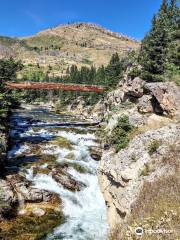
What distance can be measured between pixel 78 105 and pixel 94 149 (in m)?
72.3

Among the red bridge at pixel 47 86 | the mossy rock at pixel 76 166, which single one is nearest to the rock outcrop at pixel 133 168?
the mossy rock at pixel 76 166

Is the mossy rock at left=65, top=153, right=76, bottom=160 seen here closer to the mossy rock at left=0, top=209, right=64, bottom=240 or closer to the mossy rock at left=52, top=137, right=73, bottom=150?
the mossy rock at left=52, top=137, right=73, bottom=150

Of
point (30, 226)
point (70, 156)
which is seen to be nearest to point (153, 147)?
point (30, 226)

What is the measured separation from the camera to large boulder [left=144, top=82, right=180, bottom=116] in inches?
1291

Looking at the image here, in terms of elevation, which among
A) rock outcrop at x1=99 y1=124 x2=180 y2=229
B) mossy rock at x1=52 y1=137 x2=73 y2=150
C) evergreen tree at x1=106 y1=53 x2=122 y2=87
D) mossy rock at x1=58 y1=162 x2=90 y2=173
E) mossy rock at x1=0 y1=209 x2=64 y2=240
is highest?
evergreen tree at x1=106 y1=53 x2=122 y2=87

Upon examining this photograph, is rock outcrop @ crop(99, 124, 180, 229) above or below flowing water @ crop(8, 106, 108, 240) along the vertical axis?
above

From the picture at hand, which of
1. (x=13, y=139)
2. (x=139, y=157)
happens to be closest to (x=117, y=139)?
(x=139, y=157)

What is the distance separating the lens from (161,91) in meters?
34.3

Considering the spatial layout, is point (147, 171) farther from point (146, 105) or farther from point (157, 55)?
point (157, 55)

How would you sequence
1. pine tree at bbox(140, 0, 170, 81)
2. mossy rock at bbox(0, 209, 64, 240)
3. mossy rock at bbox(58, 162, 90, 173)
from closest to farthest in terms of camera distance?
mossy rock at bbox(0, 209, 64, 240) < mossy rock at bbox(58, 162, 90, 173) < pine tree at bbox(140, 0, 170, 81)

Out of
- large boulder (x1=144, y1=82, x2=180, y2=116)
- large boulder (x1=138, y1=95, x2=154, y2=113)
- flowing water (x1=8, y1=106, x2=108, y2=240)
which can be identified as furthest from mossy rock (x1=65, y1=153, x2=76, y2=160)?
large boulder (x1=144, y1=82, x2=180, y2=116)

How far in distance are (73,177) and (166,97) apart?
42.0ft

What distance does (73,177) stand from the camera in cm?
3769
